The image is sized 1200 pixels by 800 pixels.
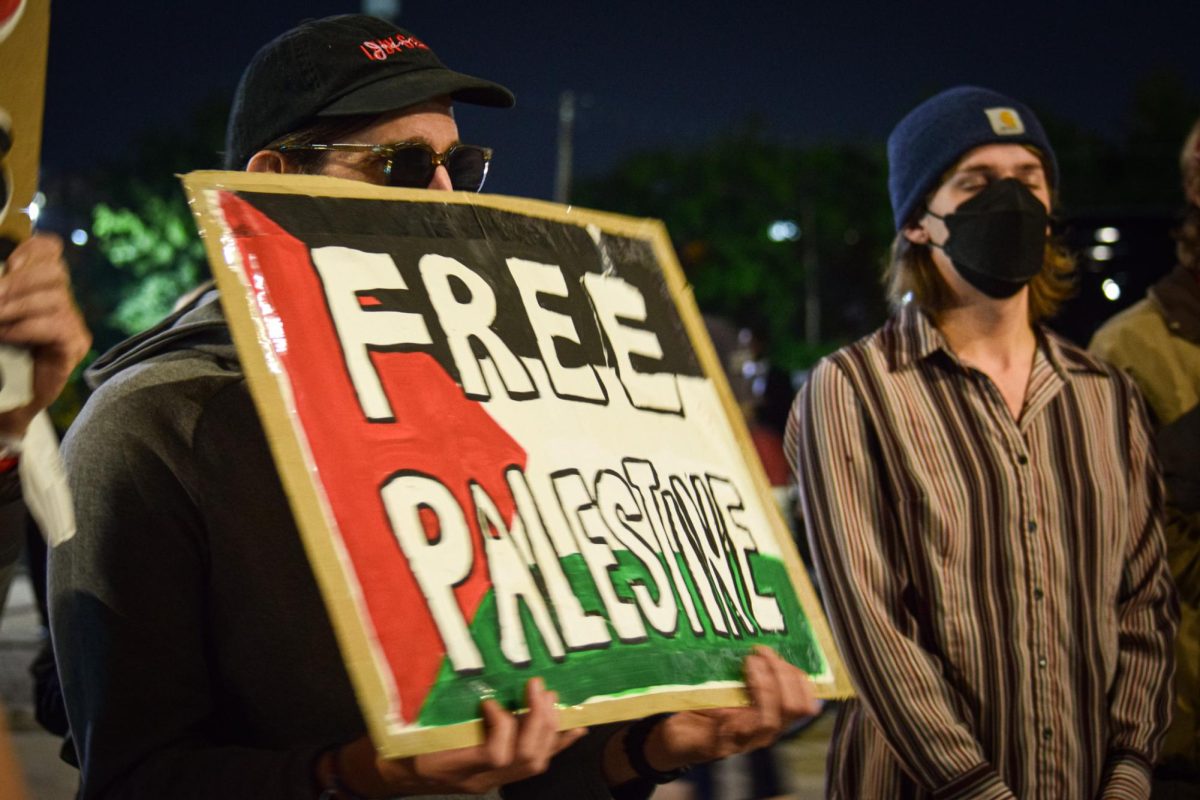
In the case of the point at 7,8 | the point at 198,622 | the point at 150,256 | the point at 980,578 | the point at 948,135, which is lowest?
the point at 150,256

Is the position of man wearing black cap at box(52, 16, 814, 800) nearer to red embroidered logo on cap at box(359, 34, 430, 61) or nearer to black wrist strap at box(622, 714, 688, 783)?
black wrist strap at box(622, 714, 688, 783)

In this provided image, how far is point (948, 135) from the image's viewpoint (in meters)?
2.74

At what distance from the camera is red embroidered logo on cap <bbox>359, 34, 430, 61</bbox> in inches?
76.9

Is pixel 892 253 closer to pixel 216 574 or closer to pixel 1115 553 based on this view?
pixel 1115 553

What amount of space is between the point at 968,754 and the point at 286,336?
1.64 m

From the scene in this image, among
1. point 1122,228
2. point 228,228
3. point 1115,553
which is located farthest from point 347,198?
point 1122,228

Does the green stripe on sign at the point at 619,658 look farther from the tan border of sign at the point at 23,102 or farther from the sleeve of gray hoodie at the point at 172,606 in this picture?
the tan border of sign at the point at 23,102

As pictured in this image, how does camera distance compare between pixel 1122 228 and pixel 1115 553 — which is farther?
pixel 1122 228

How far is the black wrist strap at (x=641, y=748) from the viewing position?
1.86 metres

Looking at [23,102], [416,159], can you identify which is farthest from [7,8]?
[416,159]

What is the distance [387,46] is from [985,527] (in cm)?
150

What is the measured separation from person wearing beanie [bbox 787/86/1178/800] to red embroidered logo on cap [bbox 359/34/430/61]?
112 centimetres

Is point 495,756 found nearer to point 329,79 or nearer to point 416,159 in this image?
point 416,159

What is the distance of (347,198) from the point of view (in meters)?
1.57
